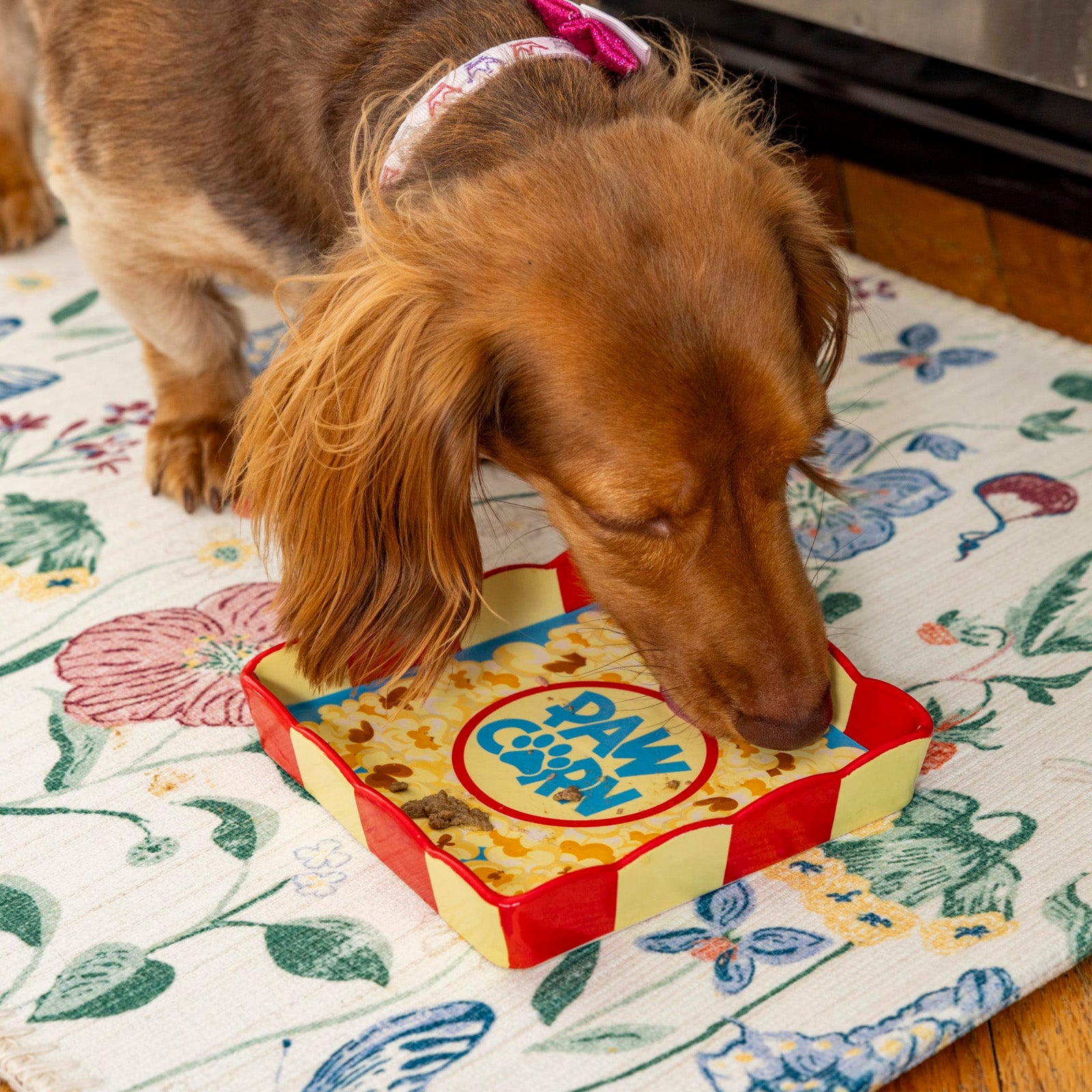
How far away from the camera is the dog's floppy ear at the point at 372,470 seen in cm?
148

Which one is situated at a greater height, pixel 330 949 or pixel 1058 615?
pixel 330 949

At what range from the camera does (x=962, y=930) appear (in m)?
1.39

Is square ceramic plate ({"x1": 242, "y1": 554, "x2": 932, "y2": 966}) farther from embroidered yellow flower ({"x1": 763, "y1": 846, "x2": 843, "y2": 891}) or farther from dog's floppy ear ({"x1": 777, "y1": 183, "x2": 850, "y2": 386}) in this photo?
dog's floppy ear ({"x1": 777, "y1": 183, "x2": 850, "y2": 386})

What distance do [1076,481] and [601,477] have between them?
3.46 ft

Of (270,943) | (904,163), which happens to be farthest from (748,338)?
(904,163)

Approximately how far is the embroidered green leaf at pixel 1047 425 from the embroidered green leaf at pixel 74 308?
1831 mm

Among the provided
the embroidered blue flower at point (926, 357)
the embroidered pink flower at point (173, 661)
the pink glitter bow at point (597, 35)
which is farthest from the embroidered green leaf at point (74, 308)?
the embroidered blue flower at point (926, 357)

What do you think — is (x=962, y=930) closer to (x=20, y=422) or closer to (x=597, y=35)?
(x=597, y=35)

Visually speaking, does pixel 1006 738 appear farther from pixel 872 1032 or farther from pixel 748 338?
pixel 748 338

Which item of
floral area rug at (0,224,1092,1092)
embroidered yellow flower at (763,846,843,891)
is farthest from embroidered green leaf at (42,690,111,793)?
embroidered yellow flower at (763,846,843,891)

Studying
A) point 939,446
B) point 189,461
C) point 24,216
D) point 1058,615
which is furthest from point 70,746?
point 24,216

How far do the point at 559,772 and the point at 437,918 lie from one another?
0.77 ft

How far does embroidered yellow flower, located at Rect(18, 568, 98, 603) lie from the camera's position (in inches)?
79.0

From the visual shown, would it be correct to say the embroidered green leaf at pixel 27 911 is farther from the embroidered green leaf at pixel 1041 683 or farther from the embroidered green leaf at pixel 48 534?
the embroidered green leaf at pixel 1041 683
